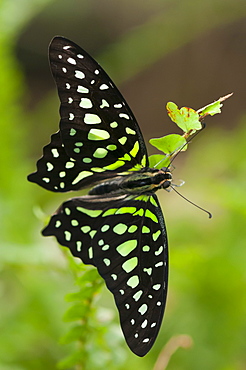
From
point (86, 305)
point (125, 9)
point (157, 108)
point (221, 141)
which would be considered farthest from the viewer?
point (125, 9)

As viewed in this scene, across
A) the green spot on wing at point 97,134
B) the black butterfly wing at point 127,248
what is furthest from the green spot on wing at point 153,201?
the green spot on wing at point 97,134

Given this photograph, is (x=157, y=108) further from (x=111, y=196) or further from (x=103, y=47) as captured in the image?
(x=111, y=196)

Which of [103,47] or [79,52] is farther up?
[103,47]

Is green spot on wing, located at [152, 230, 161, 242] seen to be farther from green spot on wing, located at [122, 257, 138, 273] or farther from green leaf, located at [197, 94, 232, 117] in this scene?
green leaf, located at [197, 94, 232, 117]

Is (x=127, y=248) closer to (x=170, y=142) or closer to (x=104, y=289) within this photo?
(x=170, y=142)

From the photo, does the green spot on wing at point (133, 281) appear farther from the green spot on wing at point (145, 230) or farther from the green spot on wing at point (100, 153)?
the green spot on wing at point (100, 153)

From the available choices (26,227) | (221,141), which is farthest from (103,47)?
(26,227)

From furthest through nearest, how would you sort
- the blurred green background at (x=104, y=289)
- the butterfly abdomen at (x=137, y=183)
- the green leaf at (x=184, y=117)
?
1. the blurred green background at (x=104, y=289)
2. the butterfly abdomen at (x=137, y=183)
3. the green leaf at (x=184, y=117)
